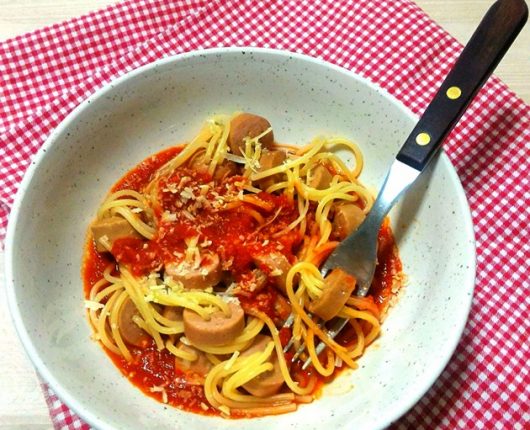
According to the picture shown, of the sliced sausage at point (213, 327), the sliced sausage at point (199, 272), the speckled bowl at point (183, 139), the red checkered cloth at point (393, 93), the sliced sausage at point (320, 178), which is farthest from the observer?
the sliced sausage at point (320, 178)

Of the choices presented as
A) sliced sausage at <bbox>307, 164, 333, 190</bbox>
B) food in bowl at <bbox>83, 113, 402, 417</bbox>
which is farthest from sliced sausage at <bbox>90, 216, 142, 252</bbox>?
sliced sausage at <bbox>307, 164, 333, 190</bbox>

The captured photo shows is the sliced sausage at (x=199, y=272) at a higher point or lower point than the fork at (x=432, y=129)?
lower

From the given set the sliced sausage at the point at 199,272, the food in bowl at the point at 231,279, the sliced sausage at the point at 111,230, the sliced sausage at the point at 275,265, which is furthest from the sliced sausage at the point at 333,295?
→ the sliced sausage at the point at 111,230

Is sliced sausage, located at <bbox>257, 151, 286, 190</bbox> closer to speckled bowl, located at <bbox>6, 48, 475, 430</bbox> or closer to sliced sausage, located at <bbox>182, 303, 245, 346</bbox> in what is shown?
speckled bowl, located at <bbox>6, 48, 475, 430</bbox>

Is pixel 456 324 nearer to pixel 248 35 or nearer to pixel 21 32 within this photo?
pixel 248 35

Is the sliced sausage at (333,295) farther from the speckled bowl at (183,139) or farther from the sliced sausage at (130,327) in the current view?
the sliced sausage at (130,327)
